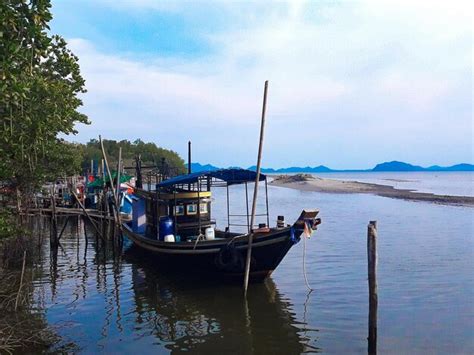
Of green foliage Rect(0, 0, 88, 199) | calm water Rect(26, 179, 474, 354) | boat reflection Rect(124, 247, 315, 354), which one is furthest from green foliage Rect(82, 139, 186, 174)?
green foliage Rect(0, 0, 88, 199)

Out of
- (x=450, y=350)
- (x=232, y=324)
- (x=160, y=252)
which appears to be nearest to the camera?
(x=450, y=350)

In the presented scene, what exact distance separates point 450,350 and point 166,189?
10.9 metres

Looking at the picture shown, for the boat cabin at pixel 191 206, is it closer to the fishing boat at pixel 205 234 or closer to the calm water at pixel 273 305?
the fishing boat at pixel 205 234

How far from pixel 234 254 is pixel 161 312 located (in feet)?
8.36

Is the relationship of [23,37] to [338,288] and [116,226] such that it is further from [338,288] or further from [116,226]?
[116,226]

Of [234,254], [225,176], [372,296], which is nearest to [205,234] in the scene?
[225,176]

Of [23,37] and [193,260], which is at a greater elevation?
[23,37]

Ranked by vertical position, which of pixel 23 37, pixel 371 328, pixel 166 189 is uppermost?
pixel 23 37

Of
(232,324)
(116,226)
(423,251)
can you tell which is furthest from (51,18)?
(423,251)

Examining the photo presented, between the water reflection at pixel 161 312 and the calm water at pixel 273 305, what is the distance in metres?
0.03

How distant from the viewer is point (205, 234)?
16.0 metres

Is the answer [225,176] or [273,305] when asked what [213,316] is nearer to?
[273,305]

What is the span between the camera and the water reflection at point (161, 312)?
10.2m

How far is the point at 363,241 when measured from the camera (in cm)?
2414
